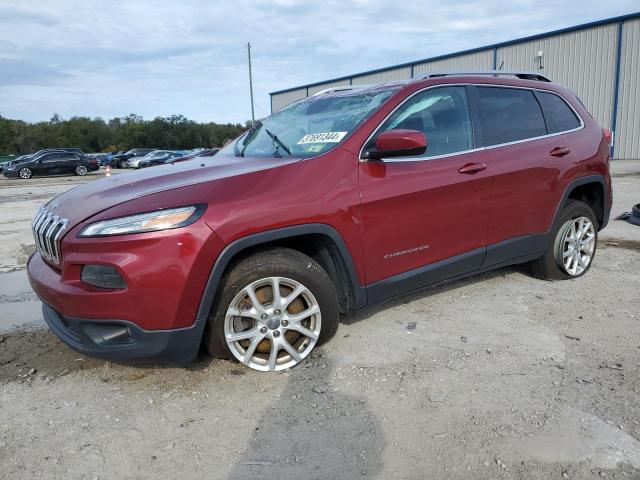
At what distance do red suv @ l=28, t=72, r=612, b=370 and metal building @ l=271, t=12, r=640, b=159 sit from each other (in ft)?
58.9

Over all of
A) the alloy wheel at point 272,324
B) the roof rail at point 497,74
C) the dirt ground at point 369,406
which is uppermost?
the roof rail at point 497,74

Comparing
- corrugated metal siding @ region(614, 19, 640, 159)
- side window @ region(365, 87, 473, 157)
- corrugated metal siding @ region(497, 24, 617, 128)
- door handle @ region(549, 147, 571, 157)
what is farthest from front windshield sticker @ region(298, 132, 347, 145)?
corrugated metal siding @ region(497, 24, 617, 128)

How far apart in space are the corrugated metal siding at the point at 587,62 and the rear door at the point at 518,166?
22600 millimetres

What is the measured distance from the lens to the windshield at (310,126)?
331 cm

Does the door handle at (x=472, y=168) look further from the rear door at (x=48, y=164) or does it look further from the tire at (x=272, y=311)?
the rear door at (x=48, y=164)

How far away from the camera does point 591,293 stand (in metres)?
4.25

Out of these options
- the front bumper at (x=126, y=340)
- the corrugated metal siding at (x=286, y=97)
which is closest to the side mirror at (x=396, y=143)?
the front bumper at (x=126, y=340)

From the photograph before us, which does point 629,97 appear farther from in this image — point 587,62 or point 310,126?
point 310,126

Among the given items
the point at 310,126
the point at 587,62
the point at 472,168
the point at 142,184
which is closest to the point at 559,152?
the point at 472,168

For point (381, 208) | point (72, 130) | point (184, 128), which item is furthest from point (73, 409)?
point (72, 130)

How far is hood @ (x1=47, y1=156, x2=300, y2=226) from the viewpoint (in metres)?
2.79

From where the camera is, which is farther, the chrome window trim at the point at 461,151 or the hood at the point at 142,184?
the chrome window trim at the point at 461,151

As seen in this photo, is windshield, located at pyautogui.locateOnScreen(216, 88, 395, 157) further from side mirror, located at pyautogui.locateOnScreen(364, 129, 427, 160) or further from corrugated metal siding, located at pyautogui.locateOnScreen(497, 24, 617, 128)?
corrugated metal siding, located at pyautogui.locateOnScreen(497, 24, 617, 128)

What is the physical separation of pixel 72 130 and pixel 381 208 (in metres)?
92.5
